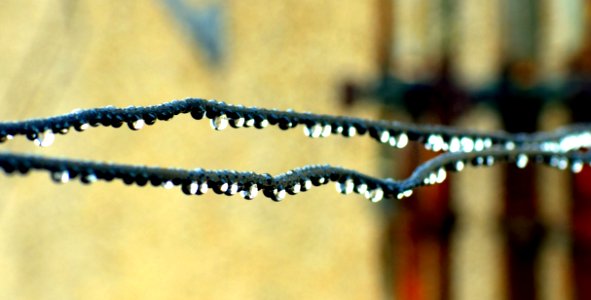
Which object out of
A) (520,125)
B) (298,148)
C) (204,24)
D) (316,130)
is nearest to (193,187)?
(316,130)

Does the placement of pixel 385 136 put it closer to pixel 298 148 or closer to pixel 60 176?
pixel 60 176

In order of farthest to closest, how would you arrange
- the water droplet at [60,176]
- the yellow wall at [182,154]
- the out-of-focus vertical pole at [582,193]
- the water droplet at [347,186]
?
1. the yellow wall at [182,154]
2. the out-of-focus vertical pole at [582,193]
3. the water droplet at [347,186]
4. the water droplet at [60,176]

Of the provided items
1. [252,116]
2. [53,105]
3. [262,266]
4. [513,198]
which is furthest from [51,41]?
[252,116]

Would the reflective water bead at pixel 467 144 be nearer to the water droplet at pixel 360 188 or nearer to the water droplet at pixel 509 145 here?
the water droplet at pixel 509 145

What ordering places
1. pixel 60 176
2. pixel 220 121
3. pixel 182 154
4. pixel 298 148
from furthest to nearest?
pixel 182 154 → pixel 298 148 → pixel 220 121 → pixel 60 176

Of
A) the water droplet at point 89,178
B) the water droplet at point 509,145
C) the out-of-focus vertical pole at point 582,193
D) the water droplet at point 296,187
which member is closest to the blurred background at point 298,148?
the out-of-focus vertical pole at point 582,193

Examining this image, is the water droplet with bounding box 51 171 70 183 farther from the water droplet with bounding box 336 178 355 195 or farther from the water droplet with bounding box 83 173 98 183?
the water droplet with bounding box 336 178 355 195

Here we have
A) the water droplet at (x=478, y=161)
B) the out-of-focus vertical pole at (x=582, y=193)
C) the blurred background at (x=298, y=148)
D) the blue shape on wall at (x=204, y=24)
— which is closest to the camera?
the water droplet at (x=478, y=161)

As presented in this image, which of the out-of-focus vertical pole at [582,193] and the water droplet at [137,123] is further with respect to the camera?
the out-of-focus vertical pole at [582,193]

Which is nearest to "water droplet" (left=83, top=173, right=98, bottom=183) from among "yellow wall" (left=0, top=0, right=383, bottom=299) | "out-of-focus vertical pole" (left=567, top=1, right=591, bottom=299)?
"out-of-focus vertical pole" (left=567, top=1, right=591, bottom=299)
